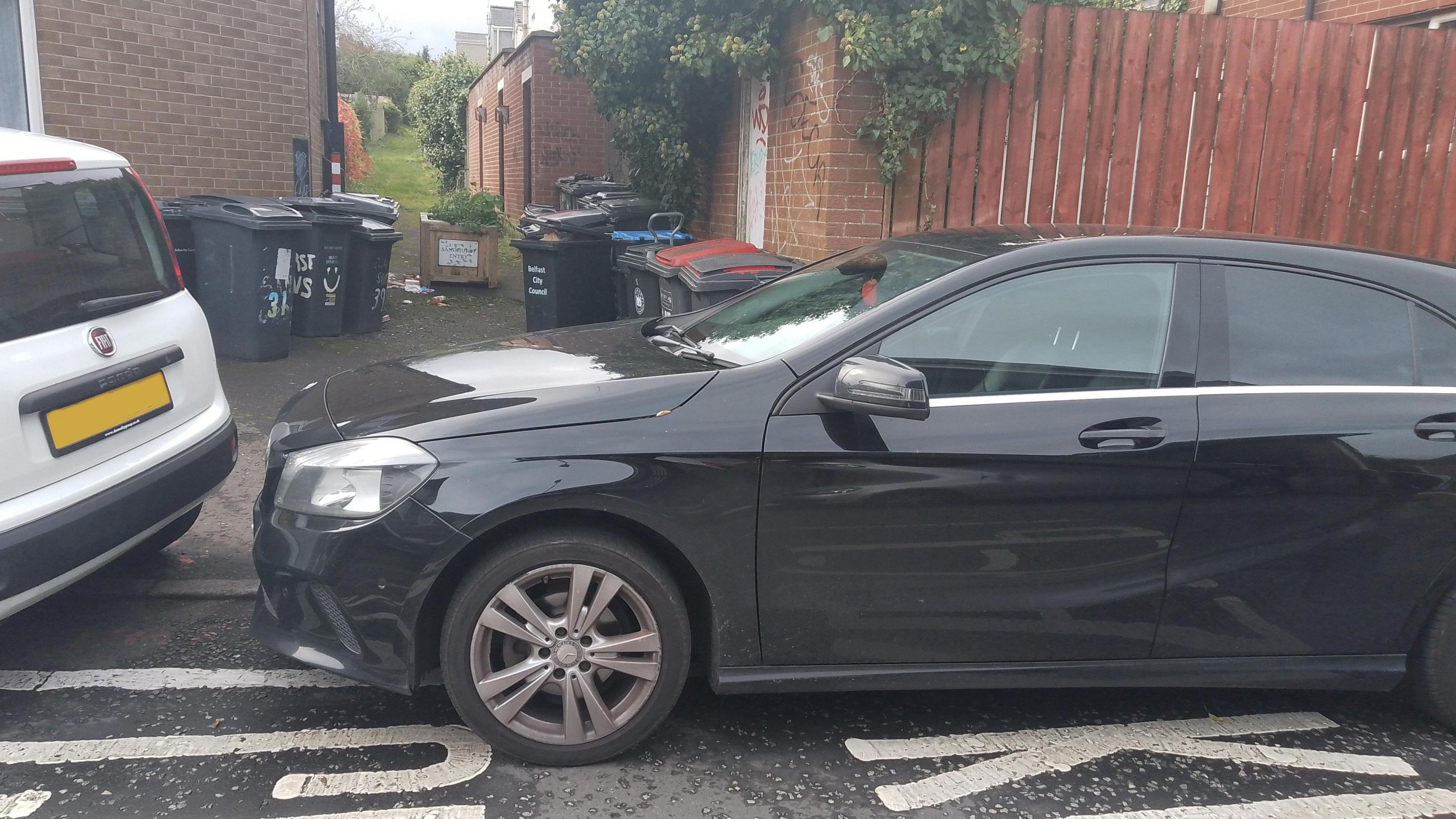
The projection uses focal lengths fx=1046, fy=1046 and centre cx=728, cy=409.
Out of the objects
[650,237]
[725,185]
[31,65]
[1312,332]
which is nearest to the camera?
[1312,332]

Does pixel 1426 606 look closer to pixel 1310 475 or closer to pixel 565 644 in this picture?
pixel 1310 475

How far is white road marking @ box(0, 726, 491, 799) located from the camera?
110 inches

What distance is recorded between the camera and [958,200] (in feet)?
22.5

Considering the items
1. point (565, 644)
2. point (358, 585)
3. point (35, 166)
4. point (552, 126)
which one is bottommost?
point (565, 644)

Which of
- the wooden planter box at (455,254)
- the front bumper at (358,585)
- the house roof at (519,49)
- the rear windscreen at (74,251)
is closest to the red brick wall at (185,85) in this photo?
the wooden planter box at (455,254)

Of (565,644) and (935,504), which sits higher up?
(935,504)

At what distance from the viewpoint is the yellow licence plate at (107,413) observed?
3.08 metres

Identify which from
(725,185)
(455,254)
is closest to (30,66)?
(455,254)

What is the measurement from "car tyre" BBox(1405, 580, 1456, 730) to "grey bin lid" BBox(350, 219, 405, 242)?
305 inches

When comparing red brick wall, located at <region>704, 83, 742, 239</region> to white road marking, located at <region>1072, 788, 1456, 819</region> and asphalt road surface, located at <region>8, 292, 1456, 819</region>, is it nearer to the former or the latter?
asphalt road surface, located at <region>8, 292, 1456, 819</region>

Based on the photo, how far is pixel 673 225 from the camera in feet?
30.6

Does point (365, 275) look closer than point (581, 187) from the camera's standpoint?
Yes

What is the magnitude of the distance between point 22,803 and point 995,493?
267 cm

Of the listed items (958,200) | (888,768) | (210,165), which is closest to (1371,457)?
(888,768)
